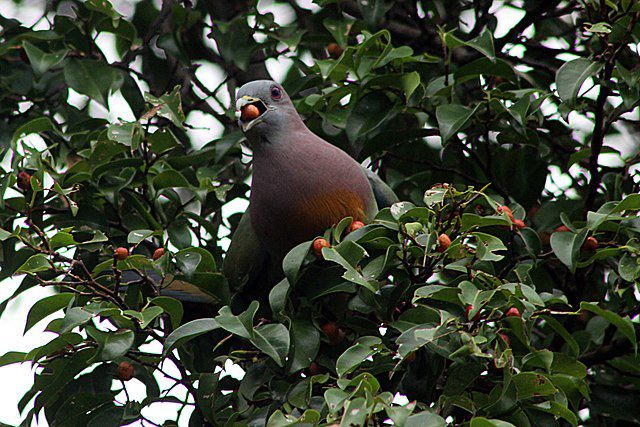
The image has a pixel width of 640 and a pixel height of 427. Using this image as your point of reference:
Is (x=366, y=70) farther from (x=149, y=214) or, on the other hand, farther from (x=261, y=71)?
(x=261, y=71)

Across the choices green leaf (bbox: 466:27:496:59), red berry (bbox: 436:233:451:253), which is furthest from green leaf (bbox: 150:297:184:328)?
green leaf (bbox: 466:27:496:59)

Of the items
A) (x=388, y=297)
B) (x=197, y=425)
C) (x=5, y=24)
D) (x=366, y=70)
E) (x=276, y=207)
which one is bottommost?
(x=197, y=425)

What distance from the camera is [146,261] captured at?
2268mm

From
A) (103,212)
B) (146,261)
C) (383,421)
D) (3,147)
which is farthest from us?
(3,147)

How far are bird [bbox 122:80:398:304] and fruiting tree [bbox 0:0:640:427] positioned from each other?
115 millimetres

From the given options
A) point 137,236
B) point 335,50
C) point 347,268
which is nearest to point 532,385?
point 347,268

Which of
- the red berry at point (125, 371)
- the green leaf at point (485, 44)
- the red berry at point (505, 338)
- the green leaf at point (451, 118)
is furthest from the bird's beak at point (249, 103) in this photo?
the red berry at point (505, 338)

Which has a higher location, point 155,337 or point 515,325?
point 155,337

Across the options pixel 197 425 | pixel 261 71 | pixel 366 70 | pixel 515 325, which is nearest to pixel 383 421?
pixel 515 325

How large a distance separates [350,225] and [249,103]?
1.90 feet

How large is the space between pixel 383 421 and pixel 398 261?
0.43 metres

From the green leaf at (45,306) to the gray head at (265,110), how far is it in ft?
2.58

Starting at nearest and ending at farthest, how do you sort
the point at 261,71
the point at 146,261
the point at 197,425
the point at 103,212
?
1. the point at 146,261
2. the point at 197,425
3. the point at 103,212
4. the point at 261,71

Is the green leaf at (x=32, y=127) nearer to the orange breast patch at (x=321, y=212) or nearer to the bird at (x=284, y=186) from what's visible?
the bird at (x=284, y=186)
